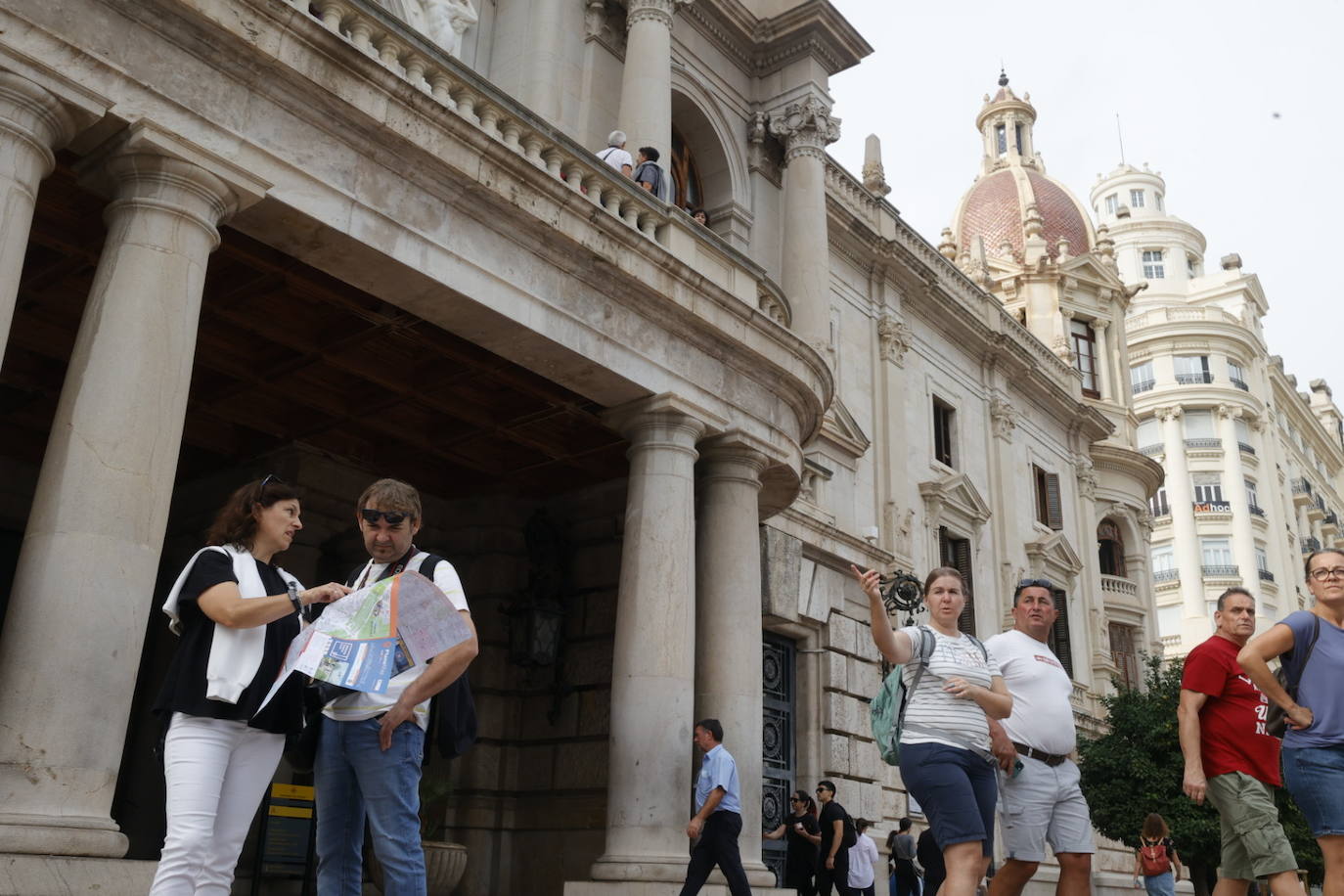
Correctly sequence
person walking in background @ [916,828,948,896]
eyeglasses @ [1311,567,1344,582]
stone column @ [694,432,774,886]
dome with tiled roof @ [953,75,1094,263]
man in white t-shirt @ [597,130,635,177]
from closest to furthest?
eyeglasses @ [1311,567,1344,582], stone column @ [694,432,774,886], person walking in background @ [916,828,948,896], man in white t-shirt @ [597,130,635,177], dome with tiled roof @ [953,75,1094,263]

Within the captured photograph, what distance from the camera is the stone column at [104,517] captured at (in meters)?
6.36

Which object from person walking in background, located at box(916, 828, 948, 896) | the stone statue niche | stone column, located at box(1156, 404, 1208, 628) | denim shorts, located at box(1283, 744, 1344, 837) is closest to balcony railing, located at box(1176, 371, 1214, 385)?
stone column, located at box(1156, 404, 1208, 628)

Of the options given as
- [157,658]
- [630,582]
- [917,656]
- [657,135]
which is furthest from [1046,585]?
[157,658]

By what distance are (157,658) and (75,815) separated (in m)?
7.40

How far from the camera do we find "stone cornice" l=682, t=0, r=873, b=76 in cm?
1756

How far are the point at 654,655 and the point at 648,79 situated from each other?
7.40 meters

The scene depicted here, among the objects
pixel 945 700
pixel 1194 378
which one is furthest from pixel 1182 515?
pixel 945 700

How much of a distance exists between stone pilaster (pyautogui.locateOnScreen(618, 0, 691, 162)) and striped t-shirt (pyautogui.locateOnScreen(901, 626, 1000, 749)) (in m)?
9.06

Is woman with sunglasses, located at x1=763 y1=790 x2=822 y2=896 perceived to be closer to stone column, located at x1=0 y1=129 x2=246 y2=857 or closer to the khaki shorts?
the khaki shorts

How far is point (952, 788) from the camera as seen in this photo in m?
5.85

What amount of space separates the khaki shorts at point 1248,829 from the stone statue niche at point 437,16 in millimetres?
10468

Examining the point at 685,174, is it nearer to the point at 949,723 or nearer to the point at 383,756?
the point at 949,723

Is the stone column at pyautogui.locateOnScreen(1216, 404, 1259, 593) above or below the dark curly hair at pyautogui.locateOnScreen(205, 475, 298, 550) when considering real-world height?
above

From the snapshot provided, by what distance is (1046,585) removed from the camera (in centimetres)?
687
